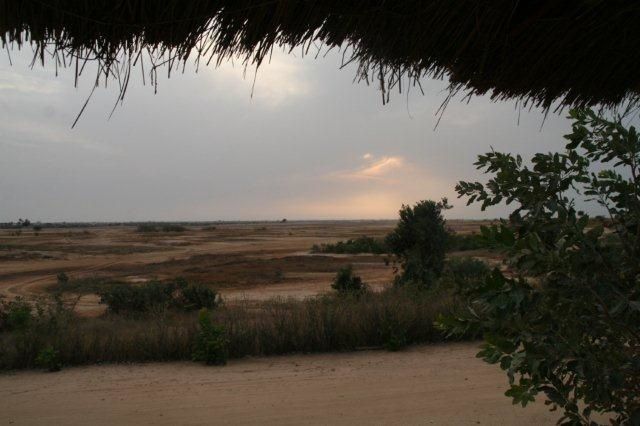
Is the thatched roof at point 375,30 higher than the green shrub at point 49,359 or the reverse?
higher

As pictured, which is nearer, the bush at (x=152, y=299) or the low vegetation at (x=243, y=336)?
the low vegetation at (x=243, y=336)

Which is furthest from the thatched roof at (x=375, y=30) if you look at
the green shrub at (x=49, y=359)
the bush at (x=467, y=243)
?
the green shrub at (x=49, y=359)

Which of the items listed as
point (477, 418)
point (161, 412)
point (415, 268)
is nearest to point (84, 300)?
point (415, 268)

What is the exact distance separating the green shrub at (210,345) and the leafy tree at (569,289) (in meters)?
4.36

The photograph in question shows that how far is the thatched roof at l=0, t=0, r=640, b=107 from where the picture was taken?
6.59ft

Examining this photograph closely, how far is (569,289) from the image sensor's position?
1.82 meters

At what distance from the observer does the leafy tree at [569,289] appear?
1.80 metres

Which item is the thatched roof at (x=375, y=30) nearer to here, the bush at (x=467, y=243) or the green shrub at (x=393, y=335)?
the bush at (x=467, y=243)

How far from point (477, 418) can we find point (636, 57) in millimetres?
2762

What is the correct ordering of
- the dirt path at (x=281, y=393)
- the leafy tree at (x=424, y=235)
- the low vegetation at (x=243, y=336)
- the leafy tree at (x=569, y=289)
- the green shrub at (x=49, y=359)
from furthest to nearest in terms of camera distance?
the leafy tree at (x=424, y=235), the low vegetation at (x=243, y=336), the green shrub at (x=49, y=359), the dirt path at (x=281, y=393), the leafy tree at (x=569, y=289)

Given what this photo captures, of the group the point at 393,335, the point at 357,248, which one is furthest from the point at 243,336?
the point at 357,248

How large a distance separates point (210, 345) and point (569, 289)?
15.9 feet

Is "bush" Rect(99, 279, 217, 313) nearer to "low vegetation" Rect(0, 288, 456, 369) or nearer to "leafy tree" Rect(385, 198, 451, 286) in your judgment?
"low vegetation" Rect(0, 288, 456, 369)

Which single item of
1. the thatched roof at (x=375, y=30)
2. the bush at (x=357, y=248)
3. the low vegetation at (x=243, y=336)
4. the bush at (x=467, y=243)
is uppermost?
the thatched roof at (x=375, y=30)
